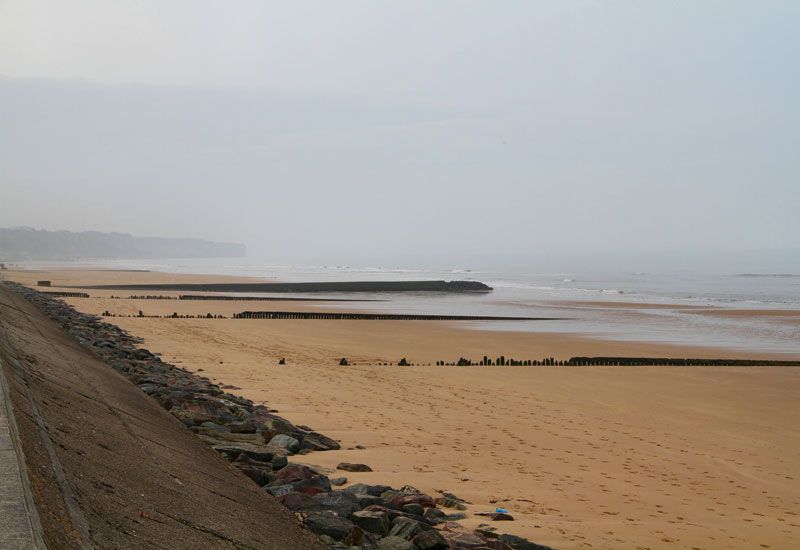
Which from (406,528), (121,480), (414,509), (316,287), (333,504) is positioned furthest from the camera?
(316,287)

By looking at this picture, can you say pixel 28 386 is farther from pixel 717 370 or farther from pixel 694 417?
pixel 717 370

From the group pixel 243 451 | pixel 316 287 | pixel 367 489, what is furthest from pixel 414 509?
pixel 316 287

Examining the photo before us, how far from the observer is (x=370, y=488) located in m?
7.04

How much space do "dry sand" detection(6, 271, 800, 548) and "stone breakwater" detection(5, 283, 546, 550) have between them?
1.42 ft

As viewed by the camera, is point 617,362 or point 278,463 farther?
point 617,362

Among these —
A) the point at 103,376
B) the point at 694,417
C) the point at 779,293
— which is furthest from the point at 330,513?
the point at 779,293

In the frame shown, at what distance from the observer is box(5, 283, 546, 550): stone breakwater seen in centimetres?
570

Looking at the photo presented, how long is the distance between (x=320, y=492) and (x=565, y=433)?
599 centimetres

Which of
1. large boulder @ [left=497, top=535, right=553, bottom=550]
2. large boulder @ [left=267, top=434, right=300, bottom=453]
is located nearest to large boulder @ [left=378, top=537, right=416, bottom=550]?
large boulder @ [left=497, top=535, right=553, bottom=550]

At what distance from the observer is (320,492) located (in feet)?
22.0

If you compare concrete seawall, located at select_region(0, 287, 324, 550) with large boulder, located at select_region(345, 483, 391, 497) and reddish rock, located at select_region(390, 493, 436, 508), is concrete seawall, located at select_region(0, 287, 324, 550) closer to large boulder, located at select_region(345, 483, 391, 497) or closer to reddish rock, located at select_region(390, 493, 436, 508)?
large boulder, located at select_region(345, 483, 391, 497)

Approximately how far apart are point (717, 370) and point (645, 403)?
23.4ft

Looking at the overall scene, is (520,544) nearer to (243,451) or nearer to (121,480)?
(121,480)

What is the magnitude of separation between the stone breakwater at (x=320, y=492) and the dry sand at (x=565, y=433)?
43 cm
